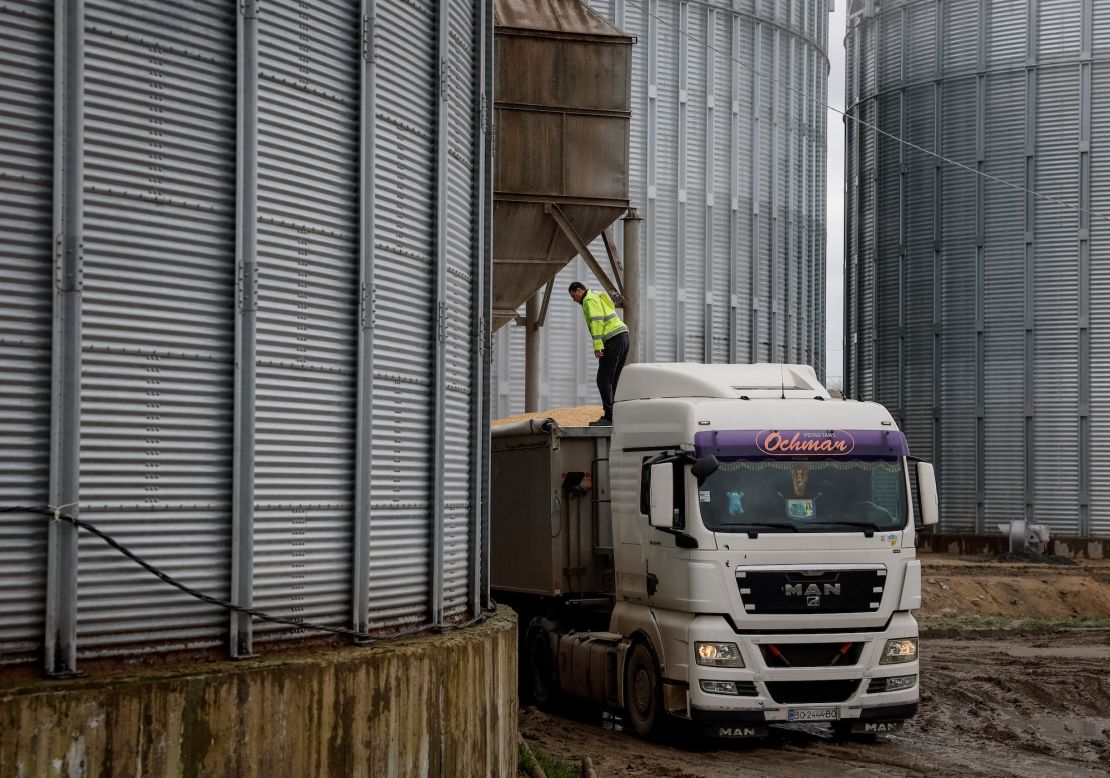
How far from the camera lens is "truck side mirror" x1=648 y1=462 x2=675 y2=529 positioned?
43.4ft

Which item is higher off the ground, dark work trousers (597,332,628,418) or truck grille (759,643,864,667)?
dark work trousers (597,332,628,418)

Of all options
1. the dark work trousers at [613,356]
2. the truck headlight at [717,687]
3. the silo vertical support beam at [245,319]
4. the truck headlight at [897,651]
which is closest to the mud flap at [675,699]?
the truck headlight at [717,687]

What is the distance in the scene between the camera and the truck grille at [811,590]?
44.0ft

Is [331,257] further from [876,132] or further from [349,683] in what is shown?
[876,132]

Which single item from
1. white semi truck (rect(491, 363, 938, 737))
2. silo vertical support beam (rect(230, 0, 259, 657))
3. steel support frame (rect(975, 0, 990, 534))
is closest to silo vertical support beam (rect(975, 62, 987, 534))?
steel support frame (rect(975, 0, 990, 534))

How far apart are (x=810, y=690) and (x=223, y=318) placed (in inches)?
282

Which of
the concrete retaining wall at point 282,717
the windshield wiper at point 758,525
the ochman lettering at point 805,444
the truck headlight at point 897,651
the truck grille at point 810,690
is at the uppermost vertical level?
the ochman lettering at point 805,444

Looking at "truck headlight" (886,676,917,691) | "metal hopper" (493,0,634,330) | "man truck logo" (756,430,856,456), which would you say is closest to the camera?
"man truck logo" (756,430,856,456)

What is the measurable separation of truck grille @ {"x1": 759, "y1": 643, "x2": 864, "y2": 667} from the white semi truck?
13 millimetres

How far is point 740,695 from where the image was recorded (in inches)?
529

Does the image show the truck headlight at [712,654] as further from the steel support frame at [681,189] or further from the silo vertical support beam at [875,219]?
the silo vertical support beam at [875,219]

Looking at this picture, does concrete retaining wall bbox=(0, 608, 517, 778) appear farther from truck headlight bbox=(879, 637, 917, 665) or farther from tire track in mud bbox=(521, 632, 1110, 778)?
truck headlight bbox=(879, 637, 917, 665)

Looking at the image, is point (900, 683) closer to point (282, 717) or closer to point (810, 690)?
point (810, 690)

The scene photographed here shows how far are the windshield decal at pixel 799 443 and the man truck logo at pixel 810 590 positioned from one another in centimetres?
117
